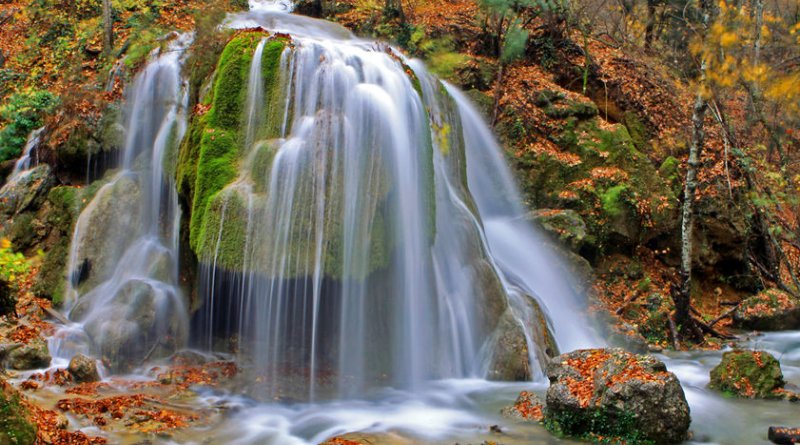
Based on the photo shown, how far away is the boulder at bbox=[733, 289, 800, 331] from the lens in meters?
11.0

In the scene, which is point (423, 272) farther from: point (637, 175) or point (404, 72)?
point (637, 175)

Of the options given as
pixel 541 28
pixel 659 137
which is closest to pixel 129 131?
pixel 541 28

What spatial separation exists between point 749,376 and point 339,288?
5.47 metres

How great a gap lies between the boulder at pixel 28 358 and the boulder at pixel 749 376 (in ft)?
29.5

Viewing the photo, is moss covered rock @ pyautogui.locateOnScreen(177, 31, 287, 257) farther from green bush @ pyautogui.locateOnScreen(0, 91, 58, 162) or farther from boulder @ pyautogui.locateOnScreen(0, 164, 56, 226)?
green bush @ pyautogui.locateOnScreen(0, 91, 58, 162)

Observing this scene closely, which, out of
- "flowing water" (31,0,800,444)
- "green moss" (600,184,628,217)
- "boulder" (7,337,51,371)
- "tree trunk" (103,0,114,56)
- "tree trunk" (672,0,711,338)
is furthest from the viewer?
"tree trunk" (103,0,114,56)

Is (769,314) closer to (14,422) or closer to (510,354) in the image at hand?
(510,354)

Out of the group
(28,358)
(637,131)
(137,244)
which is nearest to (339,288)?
(28,358)

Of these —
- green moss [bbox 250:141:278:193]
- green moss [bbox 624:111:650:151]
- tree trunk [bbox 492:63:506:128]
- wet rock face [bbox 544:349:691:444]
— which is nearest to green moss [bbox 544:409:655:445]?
wet rock face [bbox 544:349:691:444]

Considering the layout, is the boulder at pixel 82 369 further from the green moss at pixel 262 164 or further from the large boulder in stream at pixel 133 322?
the green moss at pixel 262 164

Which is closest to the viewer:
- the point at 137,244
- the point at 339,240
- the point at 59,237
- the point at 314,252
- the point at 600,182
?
the point at 314,252

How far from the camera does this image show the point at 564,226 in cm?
1216

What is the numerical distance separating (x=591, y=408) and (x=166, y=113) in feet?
32.0

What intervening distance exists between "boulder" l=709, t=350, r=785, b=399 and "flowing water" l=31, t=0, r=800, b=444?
26 centimetres
